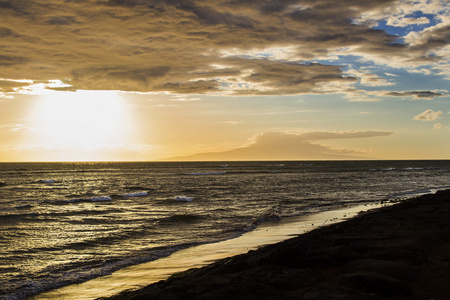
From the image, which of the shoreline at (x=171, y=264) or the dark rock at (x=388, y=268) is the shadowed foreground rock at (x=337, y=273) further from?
the shoreline at (x=171, y=264)

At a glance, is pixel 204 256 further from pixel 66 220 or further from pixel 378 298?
pixel 66 220

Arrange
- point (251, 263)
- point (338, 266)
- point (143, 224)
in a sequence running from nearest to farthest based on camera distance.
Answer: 1. point (338, 266)
2. point (251, 263)
3. point (143, 224)

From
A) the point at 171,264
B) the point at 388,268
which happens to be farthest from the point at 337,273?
the point at 171,264

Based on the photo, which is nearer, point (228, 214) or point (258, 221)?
point (258, 221)

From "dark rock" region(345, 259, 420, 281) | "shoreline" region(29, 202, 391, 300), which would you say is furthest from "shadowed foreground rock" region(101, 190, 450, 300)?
"shoreline" region(29, 202, 391, 300)

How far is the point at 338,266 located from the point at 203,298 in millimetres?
3286

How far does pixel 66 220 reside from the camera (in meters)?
22.2

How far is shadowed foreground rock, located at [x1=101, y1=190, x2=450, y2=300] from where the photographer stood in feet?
19.9

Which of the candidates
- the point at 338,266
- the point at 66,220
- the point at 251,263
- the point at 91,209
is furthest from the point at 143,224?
the point at 338,266

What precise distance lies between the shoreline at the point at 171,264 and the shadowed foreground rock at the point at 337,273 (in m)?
1.64

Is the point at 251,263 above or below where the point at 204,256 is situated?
above

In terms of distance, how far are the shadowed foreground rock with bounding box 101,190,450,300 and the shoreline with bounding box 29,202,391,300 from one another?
1.64 metres

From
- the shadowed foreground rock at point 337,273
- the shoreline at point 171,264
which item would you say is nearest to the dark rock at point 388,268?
the shadowed foreground rock at point 337,273

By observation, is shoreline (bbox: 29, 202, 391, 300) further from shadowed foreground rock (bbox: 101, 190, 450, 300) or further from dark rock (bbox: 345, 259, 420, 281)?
dark rock (bbox: 345, 259, 420, 281)
